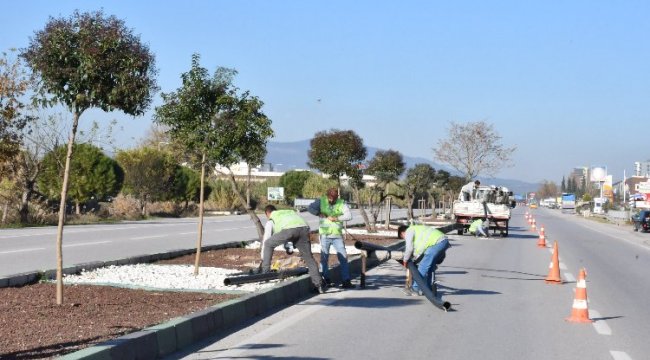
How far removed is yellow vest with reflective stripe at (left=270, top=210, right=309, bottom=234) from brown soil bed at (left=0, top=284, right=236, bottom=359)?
1982 mm

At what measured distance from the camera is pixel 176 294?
12359mm

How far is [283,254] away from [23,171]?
69.8ft

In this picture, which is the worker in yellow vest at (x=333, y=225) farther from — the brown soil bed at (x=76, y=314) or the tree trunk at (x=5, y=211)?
the tree trunk at (x=5, y=211)

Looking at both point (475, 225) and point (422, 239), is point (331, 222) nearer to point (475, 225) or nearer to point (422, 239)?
point (422, 239)

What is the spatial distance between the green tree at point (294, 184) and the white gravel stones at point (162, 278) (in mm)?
72441

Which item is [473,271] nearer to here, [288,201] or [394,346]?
[394,346]

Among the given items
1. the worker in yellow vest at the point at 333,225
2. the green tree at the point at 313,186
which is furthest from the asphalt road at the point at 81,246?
the green tree at the point at 313,186

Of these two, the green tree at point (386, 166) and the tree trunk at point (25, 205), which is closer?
the tree trunk at point (25, 205)

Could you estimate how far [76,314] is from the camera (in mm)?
10102

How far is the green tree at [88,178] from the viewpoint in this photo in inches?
1801

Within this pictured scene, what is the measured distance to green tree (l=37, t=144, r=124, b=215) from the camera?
45750mm

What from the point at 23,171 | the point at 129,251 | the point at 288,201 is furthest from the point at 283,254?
the point at 288,201

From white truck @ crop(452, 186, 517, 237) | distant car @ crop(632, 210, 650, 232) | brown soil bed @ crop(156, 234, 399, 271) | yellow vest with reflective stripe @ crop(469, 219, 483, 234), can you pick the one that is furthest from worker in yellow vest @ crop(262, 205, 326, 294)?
distant car @ crop(632, 210, 650, 232)

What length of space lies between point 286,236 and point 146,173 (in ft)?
132
